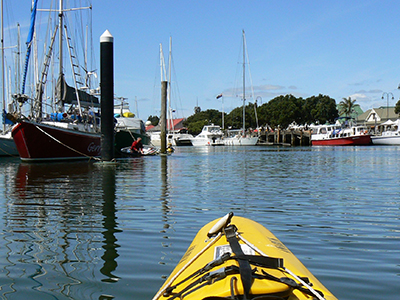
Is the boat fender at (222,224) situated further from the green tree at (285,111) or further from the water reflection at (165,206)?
the green tree at (285,111)

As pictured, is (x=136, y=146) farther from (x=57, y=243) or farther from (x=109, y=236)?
(x=57, y=243)

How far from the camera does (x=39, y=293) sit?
441 cm

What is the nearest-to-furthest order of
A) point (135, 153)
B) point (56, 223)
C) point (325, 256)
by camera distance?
point (325, 256) < point (56, 223) < point (135, 153)

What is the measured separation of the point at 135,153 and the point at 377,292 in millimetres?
29975

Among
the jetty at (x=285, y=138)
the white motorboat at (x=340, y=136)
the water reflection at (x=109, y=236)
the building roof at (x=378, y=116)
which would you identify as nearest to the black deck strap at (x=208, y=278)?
the water reflection at (x=109, y=236)

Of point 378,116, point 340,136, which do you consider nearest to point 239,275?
point 340,136

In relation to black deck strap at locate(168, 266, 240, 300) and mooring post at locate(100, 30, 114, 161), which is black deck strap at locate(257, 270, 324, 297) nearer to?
black deck strap at locate(168, 266, 240, 300)

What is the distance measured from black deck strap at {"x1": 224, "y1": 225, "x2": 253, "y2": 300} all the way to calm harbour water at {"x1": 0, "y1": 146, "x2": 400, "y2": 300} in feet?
3.76

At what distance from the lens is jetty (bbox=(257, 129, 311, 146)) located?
80438 millimetres

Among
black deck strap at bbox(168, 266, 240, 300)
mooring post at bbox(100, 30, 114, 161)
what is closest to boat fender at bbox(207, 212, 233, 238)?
black deck strap at bbox(168, 266, 240, 300)

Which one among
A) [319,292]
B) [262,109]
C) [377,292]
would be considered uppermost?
[262,109]

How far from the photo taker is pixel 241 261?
117 inches

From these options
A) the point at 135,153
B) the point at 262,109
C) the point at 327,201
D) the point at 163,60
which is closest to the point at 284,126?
the point at 262,109

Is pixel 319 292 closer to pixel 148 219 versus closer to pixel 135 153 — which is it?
pixel 148 219
